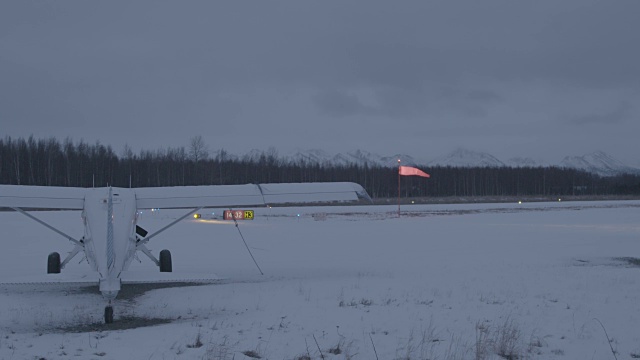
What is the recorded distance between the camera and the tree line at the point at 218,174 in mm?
69500

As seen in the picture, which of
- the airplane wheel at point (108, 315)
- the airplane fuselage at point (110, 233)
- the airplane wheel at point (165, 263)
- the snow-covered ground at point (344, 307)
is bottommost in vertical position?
the snow-covered ground at point (344, 307)

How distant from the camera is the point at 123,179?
73.6 metres

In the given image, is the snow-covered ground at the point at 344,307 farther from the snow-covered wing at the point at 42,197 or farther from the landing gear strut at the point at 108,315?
the snow-covered wing at the point at 42,197

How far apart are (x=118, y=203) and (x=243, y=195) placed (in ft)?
8.47

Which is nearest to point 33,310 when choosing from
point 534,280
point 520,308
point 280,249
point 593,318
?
point 520,308

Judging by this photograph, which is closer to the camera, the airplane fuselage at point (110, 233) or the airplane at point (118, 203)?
the airplane fuselage at point (110, 233)

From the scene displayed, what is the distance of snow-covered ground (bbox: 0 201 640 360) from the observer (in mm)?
6512

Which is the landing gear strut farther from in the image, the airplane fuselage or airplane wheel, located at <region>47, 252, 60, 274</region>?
airplane wheel, located at <region>47, 252, 60, 274</region>

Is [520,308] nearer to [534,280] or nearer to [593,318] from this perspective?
[593,318]

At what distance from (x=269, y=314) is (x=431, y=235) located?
1693cm

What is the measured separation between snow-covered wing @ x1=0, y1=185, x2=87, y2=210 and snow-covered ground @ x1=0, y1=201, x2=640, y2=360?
1.31 m

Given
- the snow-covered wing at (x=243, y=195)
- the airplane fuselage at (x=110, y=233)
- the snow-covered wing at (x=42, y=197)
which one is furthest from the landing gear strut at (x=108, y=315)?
the snow-covered wing at (x=243, y=195)

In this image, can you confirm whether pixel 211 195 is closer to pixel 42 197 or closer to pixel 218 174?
pixel 42 197

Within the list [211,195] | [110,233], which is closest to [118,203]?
[110,233]
